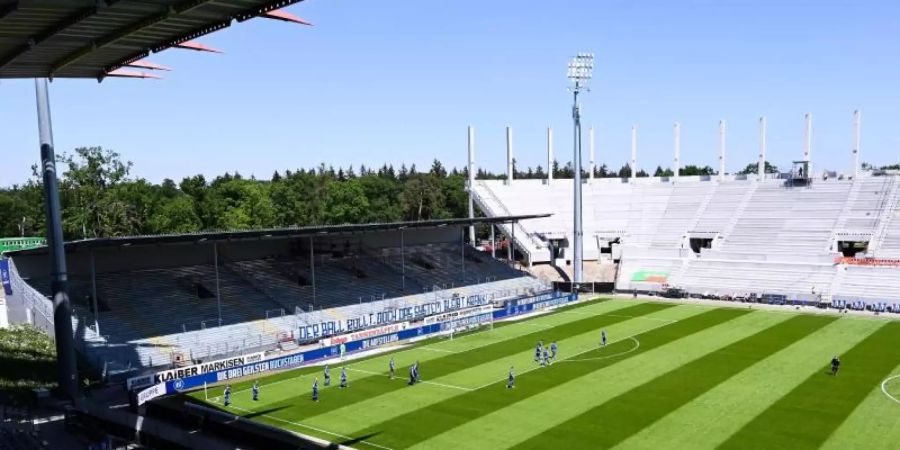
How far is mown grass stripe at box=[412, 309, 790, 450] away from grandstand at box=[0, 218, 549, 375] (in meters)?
17.9

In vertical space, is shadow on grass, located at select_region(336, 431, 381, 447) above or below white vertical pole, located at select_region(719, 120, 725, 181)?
below

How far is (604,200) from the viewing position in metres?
75.9

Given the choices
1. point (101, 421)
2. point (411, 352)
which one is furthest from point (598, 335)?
point (101, 421)

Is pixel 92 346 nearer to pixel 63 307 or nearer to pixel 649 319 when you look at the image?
pixel 63 307

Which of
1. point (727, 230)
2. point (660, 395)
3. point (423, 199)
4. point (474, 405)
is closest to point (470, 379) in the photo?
point (474, 405)

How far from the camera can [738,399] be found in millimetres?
28203

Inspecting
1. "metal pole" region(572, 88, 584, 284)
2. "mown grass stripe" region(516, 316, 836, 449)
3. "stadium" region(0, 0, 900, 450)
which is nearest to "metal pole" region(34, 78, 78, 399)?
"stadium" region(0, 0, 900, 450)

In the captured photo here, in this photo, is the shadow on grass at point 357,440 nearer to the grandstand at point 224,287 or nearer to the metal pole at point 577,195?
the grandstand at point 224,287

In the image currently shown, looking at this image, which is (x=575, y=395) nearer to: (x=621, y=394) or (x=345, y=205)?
(x=621, y=394)

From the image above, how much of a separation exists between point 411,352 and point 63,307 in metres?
17.1

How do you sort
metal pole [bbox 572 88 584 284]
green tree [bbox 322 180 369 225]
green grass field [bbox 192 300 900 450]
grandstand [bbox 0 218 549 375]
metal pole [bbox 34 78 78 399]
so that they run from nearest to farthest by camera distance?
1. green grass field [bbox 192 300 900 450]
2. metal pole [bbox 34 78 78 399]
3. grandstand [bbox 0 218 549 375]
4. metal pole [bbox 572 88 584 284]
5. green tree [bbox 322 180 369 225]

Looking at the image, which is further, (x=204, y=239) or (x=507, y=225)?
(x=507, y=225)

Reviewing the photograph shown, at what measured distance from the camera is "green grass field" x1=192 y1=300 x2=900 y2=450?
2423 cm

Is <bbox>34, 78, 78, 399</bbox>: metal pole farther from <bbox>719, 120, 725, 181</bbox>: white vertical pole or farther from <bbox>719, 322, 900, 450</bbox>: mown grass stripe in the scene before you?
<bbox>719, 120, 725, 181</bbox>: white vertical pole
